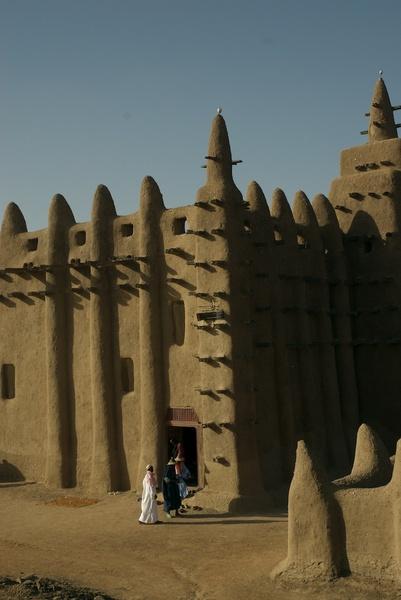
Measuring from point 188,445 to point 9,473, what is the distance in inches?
229

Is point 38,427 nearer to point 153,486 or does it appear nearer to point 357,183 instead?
point 153,486

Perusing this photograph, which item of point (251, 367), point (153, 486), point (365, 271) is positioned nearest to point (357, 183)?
point (365, 271)

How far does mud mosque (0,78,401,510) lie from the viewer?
20656mm

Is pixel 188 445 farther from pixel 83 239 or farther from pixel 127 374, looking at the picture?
pixel 83 239

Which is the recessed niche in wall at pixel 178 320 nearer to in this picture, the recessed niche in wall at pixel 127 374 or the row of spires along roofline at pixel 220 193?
the recessed niche in wall at pixel 127 374

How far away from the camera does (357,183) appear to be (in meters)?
26.8

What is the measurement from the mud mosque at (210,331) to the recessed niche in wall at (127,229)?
0.14ft

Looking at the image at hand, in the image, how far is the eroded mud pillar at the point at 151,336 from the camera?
2167cm

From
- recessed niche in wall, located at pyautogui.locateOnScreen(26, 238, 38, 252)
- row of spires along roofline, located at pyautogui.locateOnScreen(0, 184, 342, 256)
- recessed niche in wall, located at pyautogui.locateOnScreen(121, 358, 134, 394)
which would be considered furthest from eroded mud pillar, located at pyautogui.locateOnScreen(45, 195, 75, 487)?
recessed niche in wall, located at pyautogui.locateOnScreen(121, 358, 134, 394)

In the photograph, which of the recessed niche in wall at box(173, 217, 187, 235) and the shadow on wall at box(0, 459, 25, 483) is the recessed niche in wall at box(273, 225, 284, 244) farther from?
the shadow on wall at box(0, 459, 25, 483)

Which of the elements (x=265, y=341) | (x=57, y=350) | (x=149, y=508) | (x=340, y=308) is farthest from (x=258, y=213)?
(x=149, y=508)

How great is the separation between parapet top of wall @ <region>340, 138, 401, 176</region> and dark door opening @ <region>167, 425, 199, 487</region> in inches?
430

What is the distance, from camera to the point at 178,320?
22.3 m

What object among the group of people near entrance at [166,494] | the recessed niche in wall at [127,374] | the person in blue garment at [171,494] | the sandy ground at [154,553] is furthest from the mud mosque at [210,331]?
the sandy ground at [154,553]
